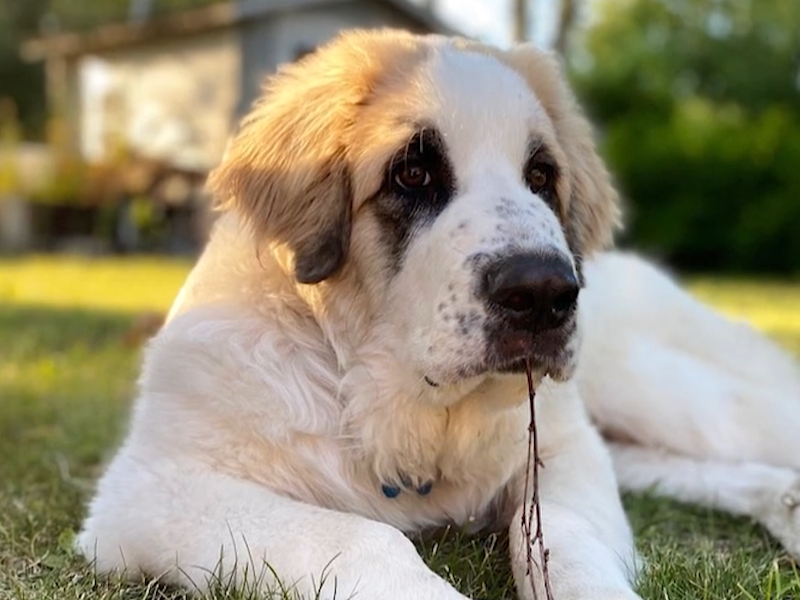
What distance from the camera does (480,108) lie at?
8.40 feet

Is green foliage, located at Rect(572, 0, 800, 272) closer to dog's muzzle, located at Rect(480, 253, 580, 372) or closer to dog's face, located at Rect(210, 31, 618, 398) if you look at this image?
dog's face, located at Rect(210, 31, 618, 398)

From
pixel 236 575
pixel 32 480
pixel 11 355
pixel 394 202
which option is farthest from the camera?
pixel 11 355

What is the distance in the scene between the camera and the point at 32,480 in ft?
11.3

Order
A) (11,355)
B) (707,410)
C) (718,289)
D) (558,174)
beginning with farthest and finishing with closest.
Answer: (718,289)
(11,355)
(707,410)
(558,174)

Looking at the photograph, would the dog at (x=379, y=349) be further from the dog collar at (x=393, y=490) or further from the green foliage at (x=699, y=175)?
the green foliage at (x=699, y=175)

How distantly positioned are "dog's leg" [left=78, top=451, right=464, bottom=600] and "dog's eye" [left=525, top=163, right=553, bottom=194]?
0.98 meters

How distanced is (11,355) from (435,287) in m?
4.50

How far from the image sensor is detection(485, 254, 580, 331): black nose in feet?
6.86

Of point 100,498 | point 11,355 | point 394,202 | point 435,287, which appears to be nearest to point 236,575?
point 100,498

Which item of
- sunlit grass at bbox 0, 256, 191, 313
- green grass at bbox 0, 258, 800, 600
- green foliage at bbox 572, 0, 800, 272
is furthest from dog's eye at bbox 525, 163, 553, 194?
green foliage at bbox 572, 0, 800, 272

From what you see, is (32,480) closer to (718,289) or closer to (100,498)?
(100,498)

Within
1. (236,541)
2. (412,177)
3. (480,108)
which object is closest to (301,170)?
(412,177)

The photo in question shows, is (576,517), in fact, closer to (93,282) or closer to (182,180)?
(93,282)

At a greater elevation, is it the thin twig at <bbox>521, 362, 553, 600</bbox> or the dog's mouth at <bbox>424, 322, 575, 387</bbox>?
the dog's mouth at <bbox>424, 322, 575, 387</bbox>
